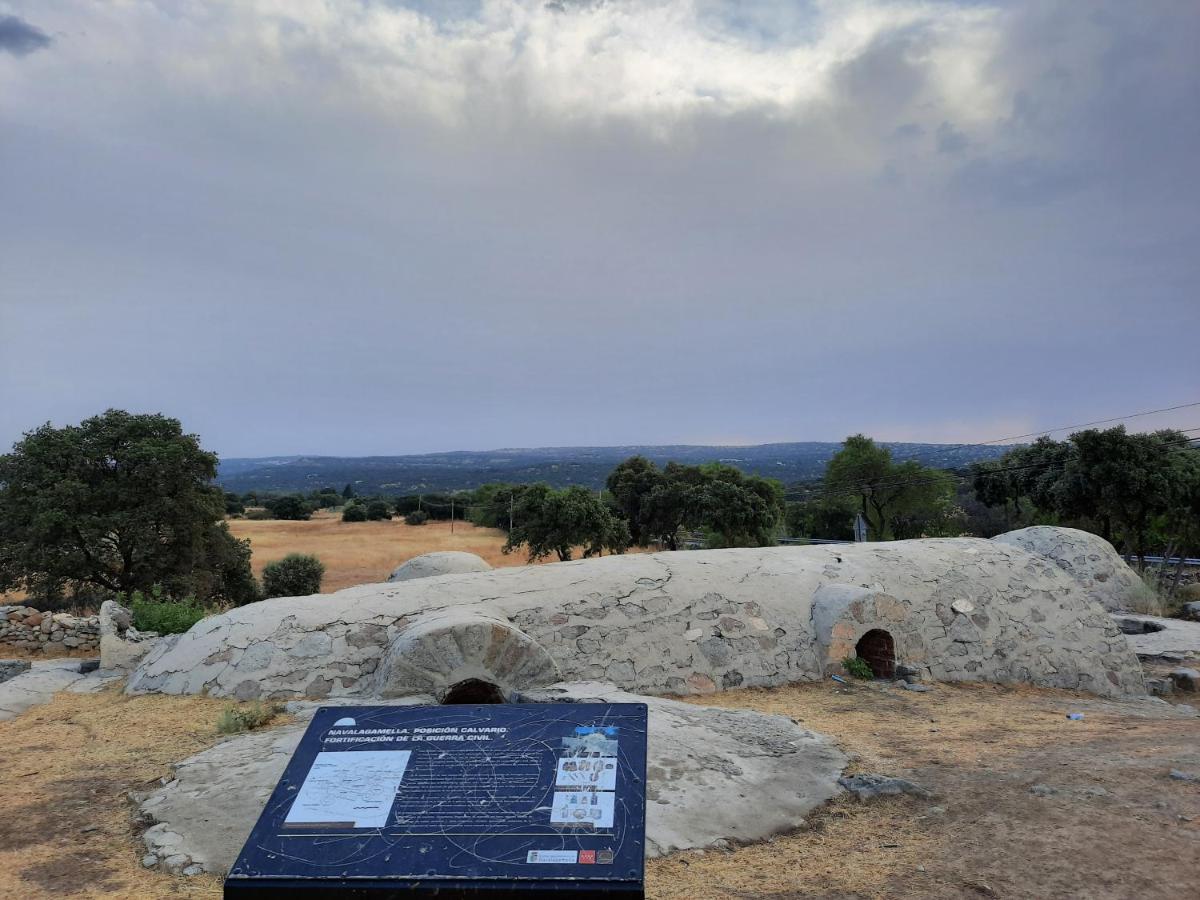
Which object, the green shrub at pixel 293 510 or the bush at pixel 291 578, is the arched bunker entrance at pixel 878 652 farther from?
the green shrub at pixel 293 510

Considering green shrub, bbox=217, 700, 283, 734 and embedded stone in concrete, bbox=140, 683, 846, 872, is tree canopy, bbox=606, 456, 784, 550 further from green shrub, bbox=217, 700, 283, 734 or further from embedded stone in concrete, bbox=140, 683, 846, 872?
green shrub, bbox=217, 700, 283, 734

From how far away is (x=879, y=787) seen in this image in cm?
563

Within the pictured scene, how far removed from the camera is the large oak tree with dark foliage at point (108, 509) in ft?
56.7

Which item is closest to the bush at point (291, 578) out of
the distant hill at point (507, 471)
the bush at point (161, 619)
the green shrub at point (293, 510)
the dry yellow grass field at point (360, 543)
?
the dry yellow grass field at point (360, 543)

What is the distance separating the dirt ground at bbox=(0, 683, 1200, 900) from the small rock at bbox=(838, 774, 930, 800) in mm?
108

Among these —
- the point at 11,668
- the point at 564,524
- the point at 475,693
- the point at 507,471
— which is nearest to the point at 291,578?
the point at 564,524

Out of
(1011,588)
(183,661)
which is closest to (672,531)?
(1011,588)

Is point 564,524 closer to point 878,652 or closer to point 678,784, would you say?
point 878,652

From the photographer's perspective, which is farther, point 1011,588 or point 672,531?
point 672,531

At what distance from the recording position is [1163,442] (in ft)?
78.3

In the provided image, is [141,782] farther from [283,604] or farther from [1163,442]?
[1163,442]

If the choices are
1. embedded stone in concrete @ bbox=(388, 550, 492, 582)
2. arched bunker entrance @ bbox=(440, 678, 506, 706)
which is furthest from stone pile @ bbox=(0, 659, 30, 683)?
arched bunker entrance @ bbox=(440, 678, 506, 706)

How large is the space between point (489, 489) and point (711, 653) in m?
48.3

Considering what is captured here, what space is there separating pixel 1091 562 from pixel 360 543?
35795 millimetres
